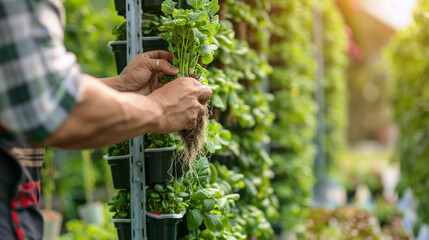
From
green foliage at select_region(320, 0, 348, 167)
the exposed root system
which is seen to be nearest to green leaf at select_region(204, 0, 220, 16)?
the exposed root system

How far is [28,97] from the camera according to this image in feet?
3.30

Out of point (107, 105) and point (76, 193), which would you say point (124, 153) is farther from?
point (76, 193)

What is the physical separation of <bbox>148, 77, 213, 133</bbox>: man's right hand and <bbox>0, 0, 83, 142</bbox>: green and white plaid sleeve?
1.06ft

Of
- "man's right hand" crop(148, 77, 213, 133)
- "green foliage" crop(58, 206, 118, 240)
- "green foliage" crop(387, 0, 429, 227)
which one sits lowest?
"green foliage" crop(58, 206, 118, 240)

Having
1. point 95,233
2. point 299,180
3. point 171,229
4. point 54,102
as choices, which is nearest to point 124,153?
point 171,229

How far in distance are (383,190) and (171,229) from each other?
5407mm

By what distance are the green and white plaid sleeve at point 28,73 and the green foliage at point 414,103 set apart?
308 centimetres

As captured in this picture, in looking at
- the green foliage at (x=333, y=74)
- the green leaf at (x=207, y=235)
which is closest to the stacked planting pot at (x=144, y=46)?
the green leaf at (x=207, y=235)

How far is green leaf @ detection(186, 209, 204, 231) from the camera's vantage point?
1.76 m

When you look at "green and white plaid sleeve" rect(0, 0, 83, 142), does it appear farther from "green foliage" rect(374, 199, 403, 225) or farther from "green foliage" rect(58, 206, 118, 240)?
"green foliage" rect(374, 199, 403, 225)

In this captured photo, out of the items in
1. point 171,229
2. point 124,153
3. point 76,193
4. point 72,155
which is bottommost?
point 76,193

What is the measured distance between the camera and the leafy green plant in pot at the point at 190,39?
156cm

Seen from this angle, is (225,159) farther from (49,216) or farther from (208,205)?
(49,216)

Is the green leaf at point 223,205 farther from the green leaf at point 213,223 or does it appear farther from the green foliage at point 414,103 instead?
the green foliage at point 414,103
